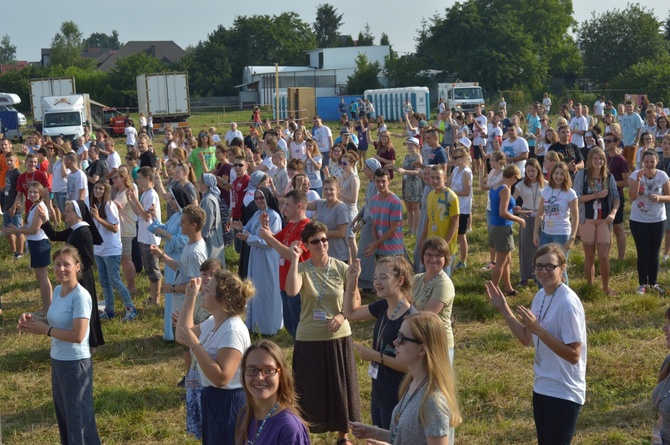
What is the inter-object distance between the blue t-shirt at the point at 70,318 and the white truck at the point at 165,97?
37430 millimetres

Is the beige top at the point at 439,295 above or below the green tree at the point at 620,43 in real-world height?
below

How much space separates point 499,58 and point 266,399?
189 ft

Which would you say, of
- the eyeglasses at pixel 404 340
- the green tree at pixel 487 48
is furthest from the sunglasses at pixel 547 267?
the green tree at pixel 487 48

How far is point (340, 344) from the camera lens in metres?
6.21

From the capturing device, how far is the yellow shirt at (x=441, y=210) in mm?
8578

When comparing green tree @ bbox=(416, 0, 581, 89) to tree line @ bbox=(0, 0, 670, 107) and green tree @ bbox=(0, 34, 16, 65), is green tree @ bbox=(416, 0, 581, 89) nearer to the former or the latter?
tree line @ bbox=(0, 0, 670, 107)

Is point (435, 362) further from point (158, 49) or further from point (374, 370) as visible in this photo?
point (158, 49)

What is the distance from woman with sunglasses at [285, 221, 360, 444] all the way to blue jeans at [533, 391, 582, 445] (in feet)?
5.50

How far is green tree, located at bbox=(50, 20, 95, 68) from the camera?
98.9 m

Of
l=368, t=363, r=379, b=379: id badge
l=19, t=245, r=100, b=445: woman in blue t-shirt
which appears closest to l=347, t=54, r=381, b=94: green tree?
l=19, t=245, r=100, b=445: woman in blue t-shirt

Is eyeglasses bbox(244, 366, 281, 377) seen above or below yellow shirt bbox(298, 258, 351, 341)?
above

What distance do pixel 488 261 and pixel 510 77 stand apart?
5019 centimetres

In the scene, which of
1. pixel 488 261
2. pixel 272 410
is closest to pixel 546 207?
pixel 488 261

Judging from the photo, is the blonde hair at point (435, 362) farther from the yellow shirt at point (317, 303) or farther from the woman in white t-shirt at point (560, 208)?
the woman in white t-shirt at point (560, 208)
